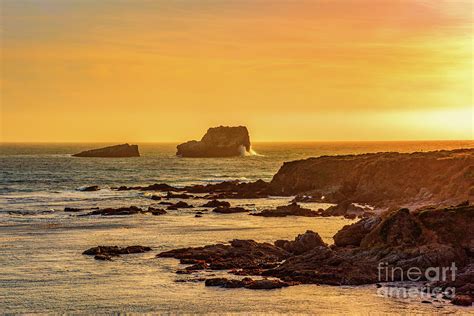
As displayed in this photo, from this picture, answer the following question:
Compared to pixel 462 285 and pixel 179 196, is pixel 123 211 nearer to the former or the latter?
pixel 179 196

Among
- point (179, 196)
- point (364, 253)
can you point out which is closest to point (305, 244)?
point (364, 253)

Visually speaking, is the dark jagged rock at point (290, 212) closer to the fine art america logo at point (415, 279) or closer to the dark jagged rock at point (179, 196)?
the dark jagged rock at point (179, 196)

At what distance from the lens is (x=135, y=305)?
39.2 metres

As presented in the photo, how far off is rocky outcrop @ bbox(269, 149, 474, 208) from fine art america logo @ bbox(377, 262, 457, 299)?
2941 cm

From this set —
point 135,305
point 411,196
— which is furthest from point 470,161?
point 135,305

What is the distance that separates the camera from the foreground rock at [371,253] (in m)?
43.8

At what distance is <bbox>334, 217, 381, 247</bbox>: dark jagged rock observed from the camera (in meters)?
50.6

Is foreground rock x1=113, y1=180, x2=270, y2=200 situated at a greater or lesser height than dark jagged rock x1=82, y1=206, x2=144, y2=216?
greater

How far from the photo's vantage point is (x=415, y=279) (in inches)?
1684

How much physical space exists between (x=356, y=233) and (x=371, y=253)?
4.94 m

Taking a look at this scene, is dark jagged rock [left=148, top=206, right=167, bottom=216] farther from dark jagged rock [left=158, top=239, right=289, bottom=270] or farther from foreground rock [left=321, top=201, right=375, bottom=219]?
dark jagged rock [left=158, top=239, right=289, bottom=270]

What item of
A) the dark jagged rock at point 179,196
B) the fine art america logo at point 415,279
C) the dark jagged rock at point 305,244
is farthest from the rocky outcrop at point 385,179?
the fine art america logo at point 415,279

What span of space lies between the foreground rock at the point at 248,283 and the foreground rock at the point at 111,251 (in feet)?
40.3

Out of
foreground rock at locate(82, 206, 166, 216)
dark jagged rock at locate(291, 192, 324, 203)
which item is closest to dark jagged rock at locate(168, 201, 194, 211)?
foreground rock at locate(82, 206, 166, 216)
